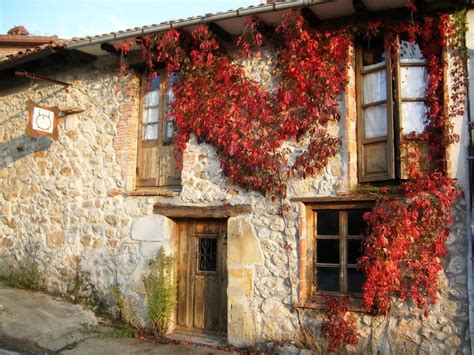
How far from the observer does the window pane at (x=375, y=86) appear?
5352 millimetres

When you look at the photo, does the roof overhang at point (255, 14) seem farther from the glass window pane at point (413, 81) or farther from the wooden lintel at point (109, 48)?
the glass window pane at point (413, 81)

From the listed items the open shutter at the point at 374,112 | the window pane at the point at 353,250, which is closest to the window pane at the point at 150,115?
the open shutter at the point at 374,112

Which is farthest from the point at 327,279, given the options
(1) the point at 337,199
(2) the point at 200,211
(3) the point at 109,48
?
(3) the point at 109,48

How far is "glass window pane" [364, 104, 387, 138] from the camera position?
5332 mm

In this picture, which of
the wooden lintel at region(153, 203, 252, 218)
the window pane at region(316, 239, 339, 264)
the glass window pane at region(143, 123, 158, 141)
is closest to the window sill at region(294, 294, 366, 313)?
the window pane at region(316, 239, 339, 264)

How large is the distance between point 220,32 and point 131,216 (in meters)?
2.94

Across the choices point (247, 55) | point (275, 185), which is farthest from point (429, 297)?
point (247, 55)

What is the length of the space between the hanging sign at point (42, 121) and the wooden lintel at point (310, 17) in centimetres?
427

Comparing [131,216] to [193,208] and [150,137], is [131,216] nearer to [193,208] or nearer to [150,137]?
[193,208]

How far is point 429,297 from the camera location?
472 cm

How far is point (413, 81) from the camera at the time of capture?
5.18 metres

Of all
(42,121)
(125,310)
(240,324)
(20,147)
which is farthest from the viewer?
(20,147)

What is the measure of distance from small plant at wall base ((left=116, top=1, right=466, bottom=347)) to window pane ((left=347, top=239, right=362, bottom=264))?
0.97 feet

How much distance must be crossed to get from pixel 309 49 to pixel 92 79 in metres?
3.72
